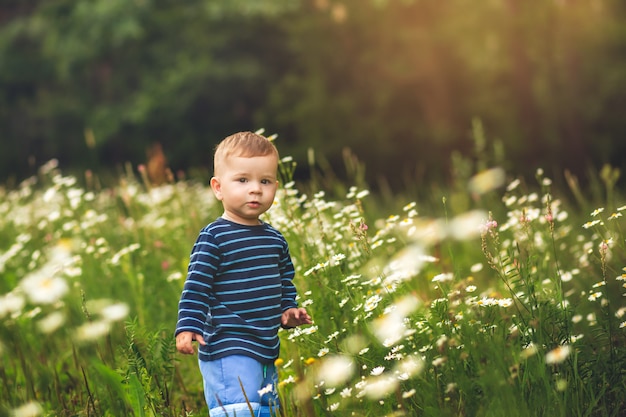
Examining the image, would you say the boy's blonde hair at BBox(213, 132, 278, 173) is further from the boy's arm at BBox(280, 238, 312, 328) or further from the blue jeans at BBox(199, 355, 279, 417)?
the blue jeans at BBox(199, 355, 279, 417)

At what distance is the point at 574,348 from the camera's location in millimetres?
2426

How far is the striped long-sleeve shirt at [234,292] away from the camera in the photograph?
2350 millimetres

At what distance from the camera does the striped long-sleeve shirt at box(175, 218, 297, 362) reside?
235 centimetres

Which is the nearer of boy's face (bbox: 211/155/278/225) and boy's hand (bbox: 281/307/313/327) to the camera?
boy's face (bbox: 211/155/278/225)

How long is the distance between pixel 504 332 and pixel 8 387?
2.15 metres

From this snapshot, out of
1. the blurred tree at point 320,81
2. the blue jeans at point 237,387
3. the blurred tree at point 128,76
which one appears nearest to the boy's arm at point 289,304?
the blue jeans at point 237,387

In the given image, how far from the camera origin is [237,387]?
2.32m

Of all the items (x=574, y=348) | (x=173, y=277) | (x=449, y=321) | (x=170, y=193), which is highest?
(x=170, y=193)

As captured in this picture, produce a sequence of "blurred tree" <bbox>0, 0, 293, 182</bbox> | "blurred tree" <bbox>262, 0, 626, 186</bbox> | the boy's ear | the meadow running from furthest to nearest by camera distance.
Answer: "blurred tree" <bbox>262, 0, 626, 186</bbox>
"blurred tree" <bbox>0, 0, 293, 182</bbox>
the boy's ear
the meadow

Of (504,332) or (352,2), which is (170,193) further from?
(352,2)

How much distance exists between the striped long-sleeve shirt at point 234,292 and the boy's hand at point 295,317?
33 mm

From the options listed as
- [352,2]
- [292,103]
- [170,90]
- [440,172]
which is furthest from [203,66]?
[440,172]

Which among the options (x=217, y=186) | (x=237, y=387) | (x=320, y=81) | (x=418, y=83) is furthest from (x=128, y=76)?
(x=237, y=387)

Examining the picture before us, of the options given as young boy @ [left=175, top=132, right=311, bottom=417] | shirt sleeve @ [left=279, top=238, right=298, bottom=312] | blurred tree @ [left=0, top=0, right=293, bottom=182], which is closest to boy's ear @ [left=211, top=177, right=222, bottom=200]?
young boy @ [left=175, top=132, right=311, bottom=417]
